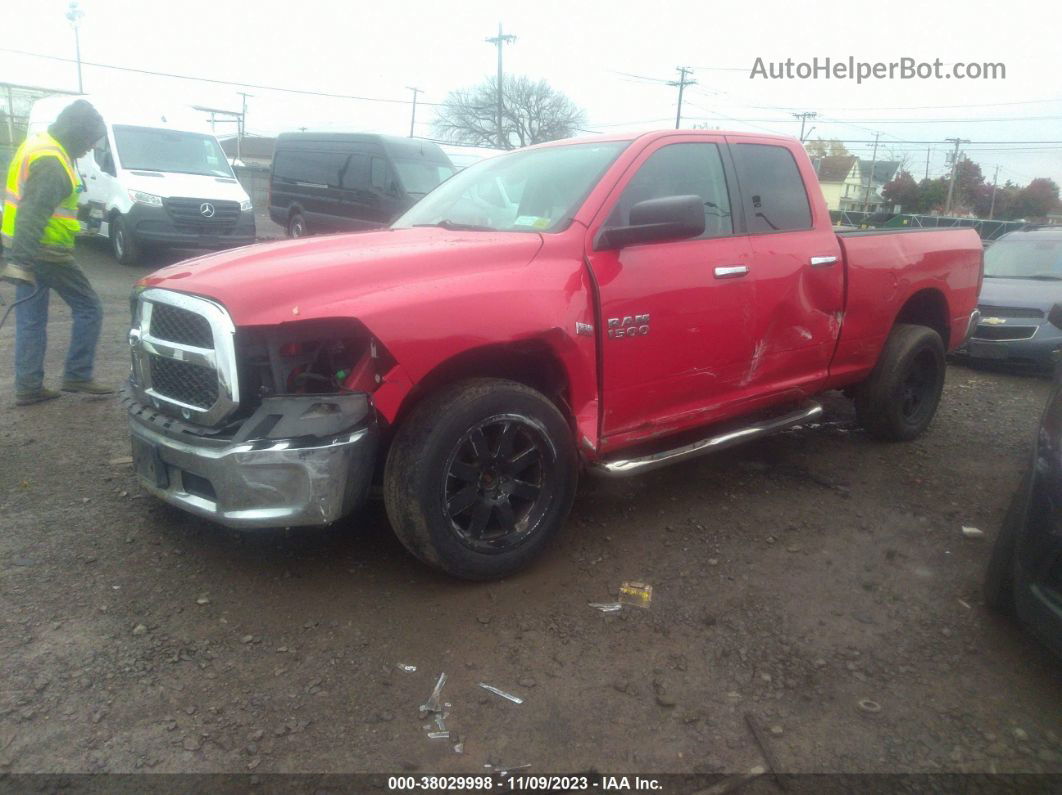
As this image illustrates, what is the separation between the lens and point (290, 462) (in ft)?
9.21

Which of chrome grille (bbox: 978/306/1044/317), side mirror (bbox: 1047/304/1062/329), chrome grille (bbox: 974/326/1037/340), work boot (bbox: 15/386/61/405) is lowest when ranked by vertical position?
work boot (bbox: 15/386/61/405)

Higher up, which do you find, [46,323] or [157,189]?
[157,189]

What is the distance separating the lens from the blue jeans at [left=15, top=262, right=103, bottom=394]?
516 centimetres

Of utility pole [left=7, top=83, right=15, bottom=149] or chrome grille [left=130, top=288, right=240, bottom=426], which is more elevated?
utility pole [left=7, top=83, right=15, bottom=149]

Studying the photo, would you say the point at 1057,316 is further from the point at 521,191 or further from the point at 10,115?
the point at 10,115

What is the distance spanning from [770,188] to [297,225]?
498 inches

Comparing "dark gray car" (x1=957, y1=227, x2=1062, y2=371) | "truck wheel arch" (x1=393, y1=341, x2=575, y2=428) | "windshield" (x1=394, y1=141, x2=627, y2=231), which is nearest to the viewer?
"truck wheel arch" (x1=393, y1=341, x2=575, y2=428)

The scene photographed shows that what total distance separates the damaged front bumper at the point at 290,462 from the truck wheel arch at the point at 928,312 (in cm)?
375

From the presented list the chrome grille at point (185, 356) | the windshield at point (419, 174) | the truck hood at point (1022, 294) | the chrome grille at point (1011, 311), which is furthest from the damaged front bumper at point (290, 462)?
the windshield at point (419, 174)

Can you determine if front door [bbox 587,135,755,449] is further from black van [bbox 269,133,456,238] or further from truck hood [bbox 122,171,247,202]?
truck hood [bbox 122,171,247,202]

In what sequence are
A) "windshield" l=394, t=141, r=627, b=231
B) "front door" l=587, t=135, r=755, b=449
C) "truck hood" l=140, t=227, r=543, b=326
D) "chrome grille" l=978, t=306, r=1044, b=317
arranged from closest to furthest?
1. "truck hood" l=140, t=227, r=543, b=326
2. "front door" l=587, t=135, r=755, b=449
3. "windshield" l=394, t=141, r=627, b=231
4. "chrome grille" l=978, t=306, r=1044, b=317

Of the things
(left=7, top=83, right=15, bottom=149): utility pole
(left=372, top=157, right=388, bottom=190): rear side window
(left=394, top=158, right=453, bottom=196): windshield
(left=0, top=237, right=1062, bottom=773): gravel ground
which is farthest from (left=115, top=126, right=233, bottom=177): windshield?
(left=0, top=237, right=1062, bottom=773): gravel ground

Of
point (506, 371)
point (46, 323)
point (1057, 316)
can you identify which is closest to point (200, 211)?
point (46, 323)

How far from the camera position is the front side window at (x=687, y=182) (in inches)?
144
